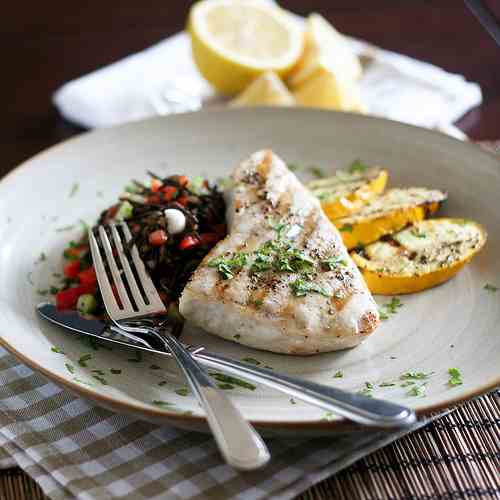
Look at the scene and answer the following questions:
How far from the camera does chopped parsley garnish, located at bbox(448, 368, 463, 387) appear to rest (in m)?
A: 3.30

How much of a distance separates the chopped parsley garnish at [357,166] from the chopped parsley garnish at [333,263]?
1462 mm

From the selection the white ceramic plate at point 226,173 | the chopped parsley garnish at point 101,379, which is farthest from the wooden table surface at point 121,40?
the chopped parsley garnish at point 101,379

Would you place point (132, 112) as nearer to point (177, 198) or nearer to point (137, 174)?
point (137, 174)

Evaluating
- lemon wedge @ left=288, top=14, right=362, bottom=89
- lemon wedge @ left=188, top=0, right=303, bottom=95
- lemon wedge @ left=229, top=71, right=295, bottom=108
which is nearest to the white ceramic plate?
lemon wedge @ left=229, top=71, right=295, bottom=108

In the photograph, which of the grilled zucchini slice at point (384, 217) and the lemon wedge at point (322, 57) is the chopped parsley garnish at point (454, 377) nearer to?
the grilled zucchini slice at point (384, 217)

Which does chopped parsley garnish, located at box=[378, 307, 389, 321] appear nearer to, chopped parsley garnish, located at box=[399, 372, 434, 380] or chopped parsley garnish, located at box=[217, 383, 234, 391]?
chopped parsley garnish, located at box=[399, 372, 434, 380]

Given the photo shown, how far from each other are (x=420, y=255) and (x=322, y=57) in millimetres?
2870

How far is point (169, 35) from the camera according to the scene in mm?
8258

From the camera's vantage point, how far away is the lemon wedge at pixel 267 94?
614 centimetres

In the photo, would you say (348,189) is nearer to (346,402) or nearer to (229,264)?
(229,264)

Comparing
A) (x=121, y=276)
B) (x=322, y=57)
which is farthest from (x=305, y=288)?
(x=322, y=57)

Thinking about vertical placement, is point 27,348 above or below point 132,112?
above

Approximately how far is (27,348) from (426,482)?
193cm

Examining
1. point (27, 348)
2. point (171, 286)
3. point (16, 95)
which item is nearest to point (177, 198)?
point (171, 286)
